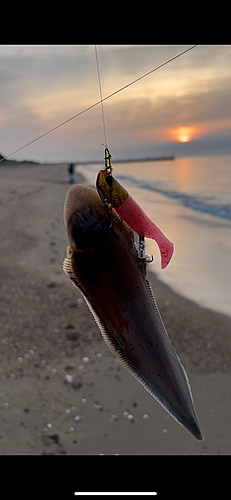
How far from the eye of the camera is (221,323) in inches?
161

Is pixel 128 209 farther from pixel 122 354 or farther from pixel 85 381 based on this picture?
pixel 85 381

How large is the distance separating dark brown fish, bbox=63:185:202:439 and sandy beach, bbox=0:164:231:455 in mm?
1521

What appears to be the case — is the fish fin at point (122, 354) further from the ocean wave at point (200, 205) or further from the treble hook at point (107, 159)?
the ocean wave at point (200, 205)

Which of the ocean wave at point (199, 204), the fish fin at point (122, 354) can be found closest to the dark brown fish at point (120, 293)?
the fish fin at point (122, 354)

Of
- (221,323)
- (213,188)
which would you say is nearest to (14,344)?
(221,323)

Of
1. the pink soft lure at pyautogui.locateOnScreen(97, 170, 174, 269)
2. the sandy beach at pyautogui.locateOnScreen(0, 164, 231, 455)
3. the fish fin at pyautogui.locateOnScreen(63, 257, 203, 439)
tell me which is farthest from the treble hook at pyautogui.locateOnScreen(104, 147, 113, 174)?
the sandy beach at pyautogui.locateOnScreen(0, 164, 231, 455)

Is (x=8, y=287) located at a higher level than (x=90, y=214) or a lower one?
lower

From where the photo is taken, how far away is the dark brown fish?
1.19 metres

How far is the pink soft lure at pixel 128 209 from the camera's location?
118cm

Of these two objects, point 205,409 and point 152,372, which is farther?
point 205,409

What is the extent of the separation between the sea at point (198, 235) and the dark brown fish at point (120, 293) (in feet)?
0.96

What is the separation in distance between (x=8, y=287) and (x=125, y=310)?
13.1 ft

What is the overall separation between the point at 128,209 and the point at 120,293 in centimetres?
32

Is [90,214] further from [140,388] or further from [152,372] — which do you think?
[140,388]
